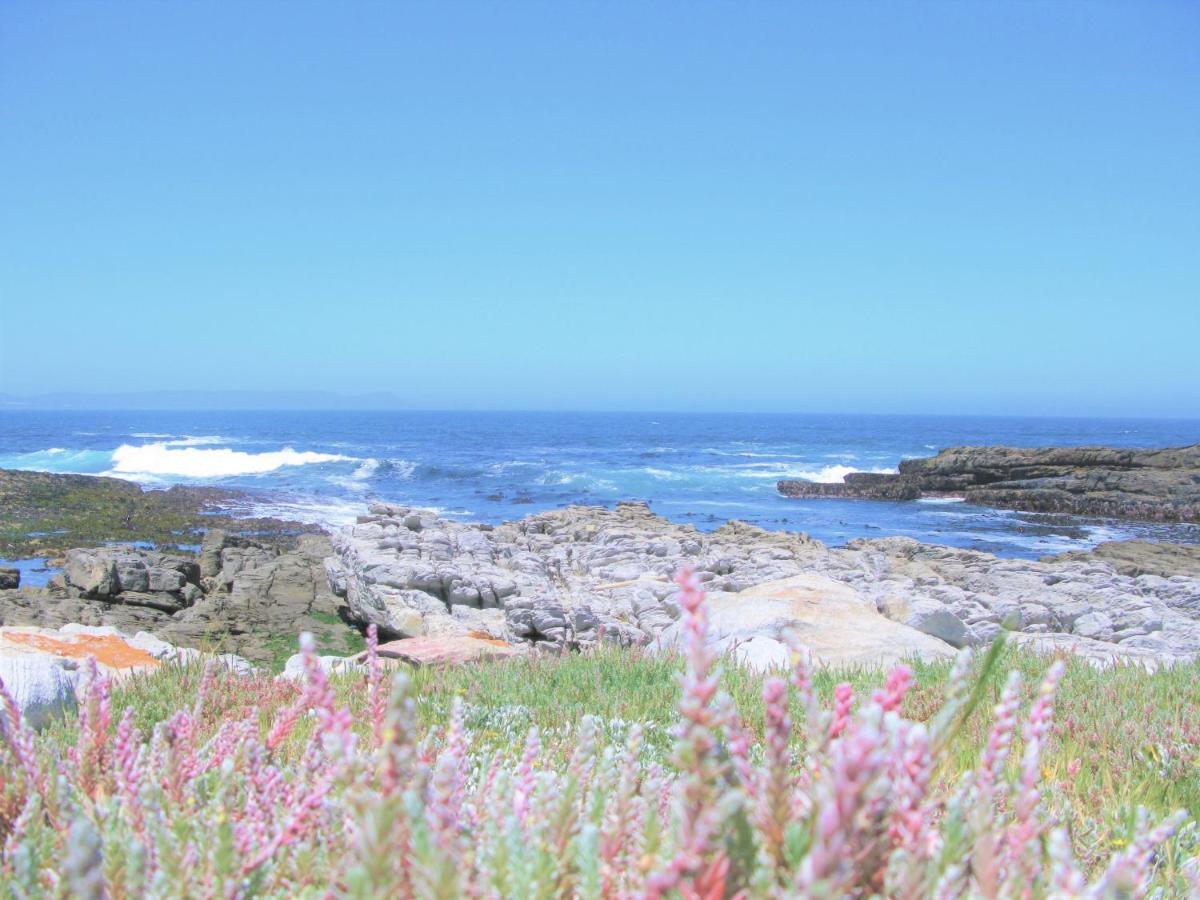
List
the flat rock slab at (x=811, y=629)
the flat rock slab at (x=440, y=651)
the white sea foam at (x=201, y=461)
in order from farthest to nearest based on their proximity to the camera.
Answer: the white sea foam at (x=201, y=461)
the flat rock slab at (x=811, y=629)
the flat rock slab at (x=440, y=651)

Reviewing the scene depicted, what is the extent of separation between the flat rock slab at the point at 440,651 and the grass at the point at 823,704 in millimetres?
841

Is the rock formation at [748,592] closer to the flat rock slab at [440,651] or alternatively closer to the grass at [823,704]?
the grass at [823,704]

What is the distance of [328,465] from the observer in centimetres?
5931

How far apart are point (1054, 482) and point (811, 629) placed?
41.6 meters

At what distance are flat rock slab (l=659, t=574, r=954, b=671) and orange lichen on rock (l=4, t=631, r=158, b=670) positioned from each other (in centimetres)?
490

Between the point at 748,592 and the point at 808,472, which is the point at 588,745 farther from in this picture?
the point at 808,472

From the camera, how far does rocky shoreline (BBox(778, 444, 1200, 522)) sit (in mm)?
41062

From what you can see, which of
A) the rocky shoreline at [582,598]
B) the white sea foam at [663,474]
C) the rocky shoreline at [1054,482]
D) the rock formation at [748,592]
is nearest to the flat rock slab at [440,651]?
the rocky shoreline at [582,598]

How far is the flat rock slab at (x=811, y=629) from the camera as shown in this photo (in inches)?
316

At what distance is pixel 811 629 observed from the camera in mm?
9375

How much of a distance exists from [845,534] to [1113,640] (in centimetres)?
2027

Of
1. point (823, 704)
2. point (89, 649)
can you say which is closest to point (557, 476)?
point (89, 649)

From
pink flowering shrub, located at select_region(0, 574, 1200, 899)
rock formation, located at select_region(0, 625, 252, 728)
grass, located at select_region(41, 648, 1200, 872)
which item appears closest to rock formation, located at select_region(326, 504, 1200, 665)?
grass, located at select_region(41, 648, 1200, 872)

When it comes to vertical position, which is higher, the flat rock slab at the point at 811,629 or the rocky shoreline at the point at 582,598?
the flat rock slab at the point at 811,629
